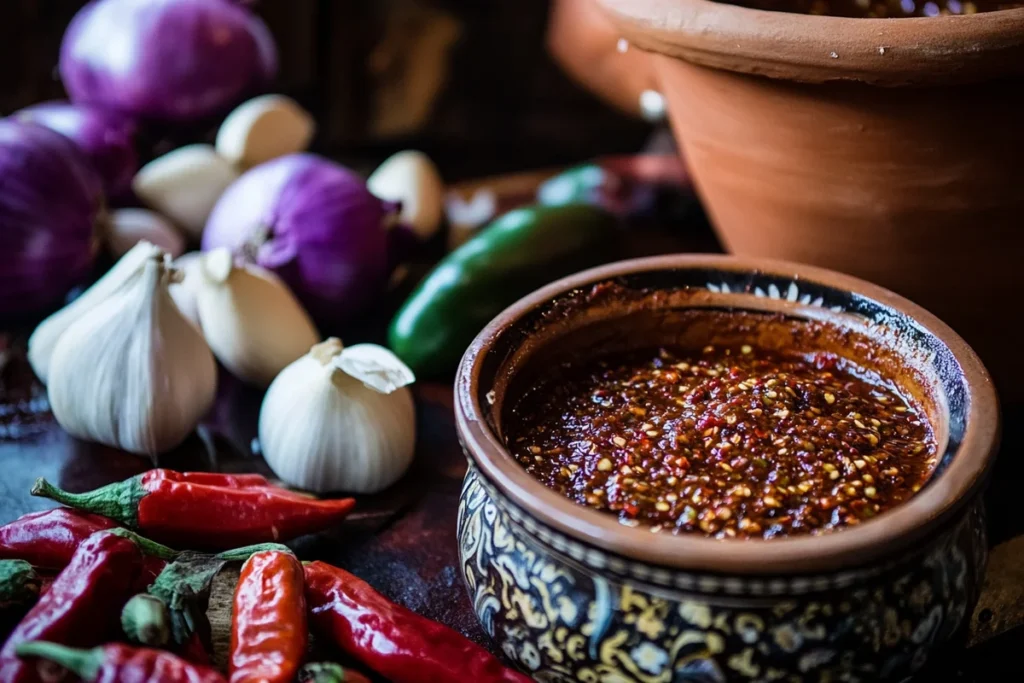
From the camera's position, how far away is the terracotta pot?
1137mm

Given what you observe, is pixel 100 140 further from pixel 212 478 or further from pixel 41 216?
pixel 212 478

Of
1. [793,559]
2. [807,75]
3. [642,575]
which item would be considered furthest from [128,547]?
[807,75]

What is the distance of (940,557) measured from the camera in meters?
0.90

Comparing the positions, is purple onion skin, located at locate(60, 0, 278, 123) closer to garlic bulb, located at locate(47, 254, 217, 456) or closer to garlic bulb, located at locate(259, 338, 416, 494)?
garlic bulb, located at locate(47, 254, 217, 456)

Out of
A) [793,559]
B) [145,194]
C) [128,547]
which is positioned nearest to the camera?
[793,559]

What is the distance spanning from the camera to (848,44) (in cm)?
114

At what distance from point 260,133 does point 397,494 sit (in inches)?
31.9

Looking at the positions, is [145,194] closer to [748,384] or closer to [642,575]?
[748,384]

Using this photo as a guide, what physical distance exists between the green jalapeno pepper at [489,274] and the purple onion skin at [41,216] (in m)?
0.49

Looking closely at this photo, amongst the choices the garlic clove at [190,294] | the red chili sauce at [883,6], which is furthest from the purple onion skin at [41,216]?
the red chili sauce at [883,6]

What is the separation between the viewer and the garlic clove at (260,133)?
181 cm

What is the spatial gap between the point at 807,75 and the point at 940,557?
1.87 feet

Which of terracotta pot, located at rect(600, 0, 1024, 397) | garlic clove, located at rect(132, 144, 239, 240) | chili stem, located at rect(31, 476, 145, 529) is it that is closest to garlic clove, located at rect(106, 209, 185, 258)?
garlic clove, located at rect(132, 144, 239, 240)

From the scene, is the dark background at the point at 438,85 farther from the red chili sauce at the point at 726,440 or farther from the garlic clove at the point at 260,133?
the red chili sauce at the point at 726,440
